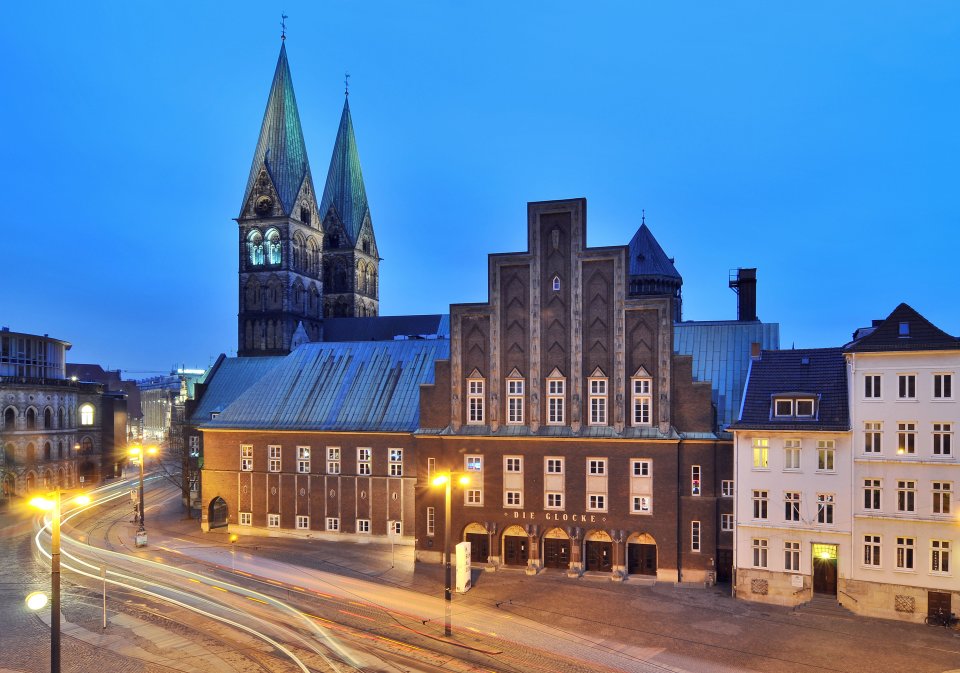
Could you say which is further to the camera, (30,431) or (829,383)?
(30,431)

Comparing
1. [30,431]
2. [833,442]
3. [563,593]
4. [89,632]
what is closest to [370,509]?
[563,593]

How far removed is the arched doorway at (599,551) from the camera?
136 feet

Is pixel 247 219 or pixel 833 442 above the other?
pixel 247 219

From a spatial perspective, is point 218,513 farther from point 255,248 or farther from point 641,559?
point 255,248

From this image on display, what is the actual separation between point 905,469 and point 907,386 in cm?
406

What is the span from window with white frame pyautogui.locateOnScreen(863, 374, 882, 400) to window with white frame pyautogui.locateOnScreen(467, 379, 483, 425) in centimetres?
2135

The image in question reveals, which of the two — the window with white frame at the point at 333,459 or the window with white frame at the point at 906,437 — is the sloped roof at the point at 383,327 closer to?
the window with white frame at the point at 333,459

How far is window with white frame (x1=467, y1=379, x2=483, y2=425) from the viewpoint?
147 feet

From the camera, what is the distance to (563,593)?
124 ft

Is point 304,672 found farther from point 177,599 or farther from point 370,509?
point 370,509

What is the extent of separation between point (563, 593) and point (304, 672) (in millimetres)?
15867

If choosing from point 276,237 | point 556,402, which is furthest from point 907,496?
point 276,237

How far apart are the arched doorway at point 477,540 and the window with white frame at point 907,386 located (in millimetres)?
24100

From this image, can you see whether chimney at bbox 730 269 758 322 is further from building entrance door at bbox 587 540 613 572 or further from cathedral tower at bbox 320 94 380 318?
cathedral tower at bbox 320 94 380 318
